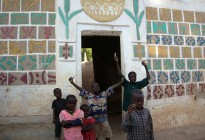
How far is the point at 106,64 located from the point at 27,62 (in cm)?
534

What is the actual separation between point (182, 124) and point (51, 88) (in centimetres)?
329

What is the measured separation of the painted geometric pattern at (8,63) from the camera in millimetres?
5672

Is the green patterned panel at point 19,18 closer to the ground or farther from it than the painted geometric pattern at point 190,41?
farther from it

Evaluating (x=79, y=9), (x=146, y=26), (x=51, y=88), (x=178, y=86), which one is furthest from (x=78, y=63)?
(x=178, y=86)

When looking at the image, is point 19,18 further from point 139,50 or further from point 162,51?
point 162,51

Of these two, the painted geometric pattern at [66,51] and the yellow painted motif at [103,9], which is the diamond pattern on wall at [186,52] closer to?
the yellow painted motif at [103,9]

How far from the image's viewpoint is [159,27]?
21.9 feet

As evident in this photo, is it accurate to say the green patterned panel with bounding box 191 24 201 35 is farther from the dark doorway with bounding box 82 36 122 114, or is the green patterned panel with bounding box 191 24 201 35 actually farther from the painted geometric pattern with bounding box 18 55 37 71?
the painted geometric pattern with bounding box 18 55 37 71

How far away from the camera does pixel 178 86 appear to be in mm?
6746

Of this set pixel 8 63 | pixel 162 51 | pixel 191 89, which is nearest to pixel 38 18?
pixel 8 63

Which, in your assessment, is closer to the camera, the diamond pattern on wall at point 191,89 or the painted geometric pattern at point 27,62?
the painted geometric pattern at point 27,62

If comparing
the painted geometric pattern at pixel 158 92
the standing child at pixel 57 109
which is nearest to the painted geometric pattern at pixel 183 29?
the painted geometric pattern at pixel 158 92

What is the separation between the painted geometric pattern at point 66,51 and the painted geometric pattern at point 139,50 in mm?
1503

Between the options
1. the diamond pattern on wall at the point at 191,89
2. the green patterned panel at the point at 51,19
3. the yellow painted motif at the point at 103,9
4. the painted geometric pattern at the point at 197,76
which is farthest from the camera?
the painted geometric pattern at the point at 197,76
